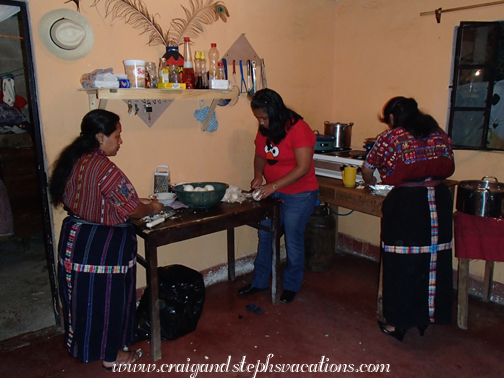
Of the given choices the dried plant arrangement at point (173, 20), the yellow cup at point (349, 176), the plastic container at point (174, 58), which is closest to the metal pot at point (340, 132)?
the yellow cup at point (349, 176)

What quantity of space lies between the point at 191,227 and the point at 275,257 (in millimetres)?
817

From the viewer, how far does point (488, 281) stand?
297 centimetres

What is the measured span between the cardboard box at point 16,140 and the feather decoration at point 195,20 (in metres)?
2.61

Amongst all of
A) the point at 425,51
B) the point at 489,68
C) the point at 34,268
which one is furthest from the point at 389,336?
the point at 34,268

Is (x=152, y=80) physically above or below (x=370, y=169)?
above

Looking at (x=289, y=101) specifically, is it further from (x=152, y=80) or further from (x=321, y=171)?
(x=152, y=80)

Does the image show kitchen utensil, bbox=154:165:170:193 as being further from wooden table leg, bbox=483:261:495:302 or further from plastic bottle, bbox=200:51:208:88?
wooden table leg, bbox=483:261:495:302

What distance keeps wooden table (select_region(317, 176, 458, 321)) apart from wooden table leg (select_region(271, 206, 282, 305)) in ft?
2.00

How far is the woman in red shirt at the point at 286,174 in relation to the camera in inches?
105

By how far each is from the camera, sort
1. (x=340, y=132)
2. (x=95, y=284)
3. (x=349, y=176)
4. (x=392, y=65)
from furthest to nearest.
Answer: (x=340, y=132) < (x=392, y=65) < (x=349, y=176) < (x=95, y=284)

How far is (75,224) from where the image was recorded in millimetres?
2043

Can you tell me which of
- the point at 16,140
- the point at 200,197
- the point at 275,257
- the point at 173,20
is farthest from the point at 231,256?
the point at 16,140

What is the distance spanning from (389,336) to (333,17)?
2.88m

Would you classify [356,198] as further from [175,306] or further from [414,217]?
[175,306]
